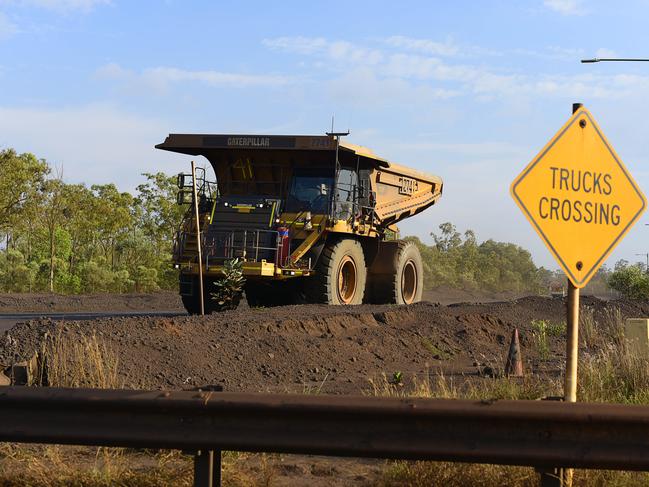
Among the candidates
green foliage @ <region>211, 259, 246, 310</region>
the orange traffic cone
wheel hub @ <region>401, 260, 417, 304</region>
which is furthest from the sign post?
wheel hub @ <region>401, 260, 417, 304</region>

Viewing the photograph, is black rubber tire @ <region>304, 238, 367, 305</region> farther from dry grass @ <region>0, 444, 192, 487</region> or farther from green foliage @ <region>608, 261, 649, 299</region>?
green foliage @ <region>608, 261, 649, 299</region>

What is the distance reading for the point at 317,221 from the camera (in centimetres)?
1770

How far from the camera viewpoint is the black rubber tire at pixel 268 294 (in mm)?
19453

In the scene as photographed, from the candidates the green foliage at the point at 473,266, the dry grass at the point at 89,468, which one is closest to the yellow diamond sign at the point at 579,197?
the dry grass at the point at 89,468

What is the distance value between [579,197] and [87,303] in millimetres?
20247

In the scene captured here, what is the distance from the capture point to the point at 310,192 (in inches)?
719

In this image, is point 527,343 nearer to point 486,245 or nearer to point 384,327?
point 384,327

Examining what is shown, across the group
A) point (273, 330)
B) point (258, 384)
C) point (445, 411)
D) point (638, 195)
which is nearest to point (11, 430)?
point (445, 411)

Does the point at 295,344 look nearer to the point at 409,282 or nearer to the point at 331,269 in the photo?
the point at 331,269

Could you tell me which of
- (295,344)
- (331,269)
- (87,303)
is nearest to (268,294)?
(331,269)

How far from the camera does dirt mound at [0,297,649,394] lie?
1104cm

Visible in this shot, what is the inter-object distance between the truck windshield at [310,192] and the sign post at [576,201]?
39.0 feet

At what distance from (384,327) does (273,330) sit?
2799 mm

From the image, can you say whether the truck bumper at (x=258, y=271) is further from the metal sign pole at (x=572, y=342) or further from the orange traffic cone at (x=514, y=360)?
the metal sign pole at (x=572, y=342)
